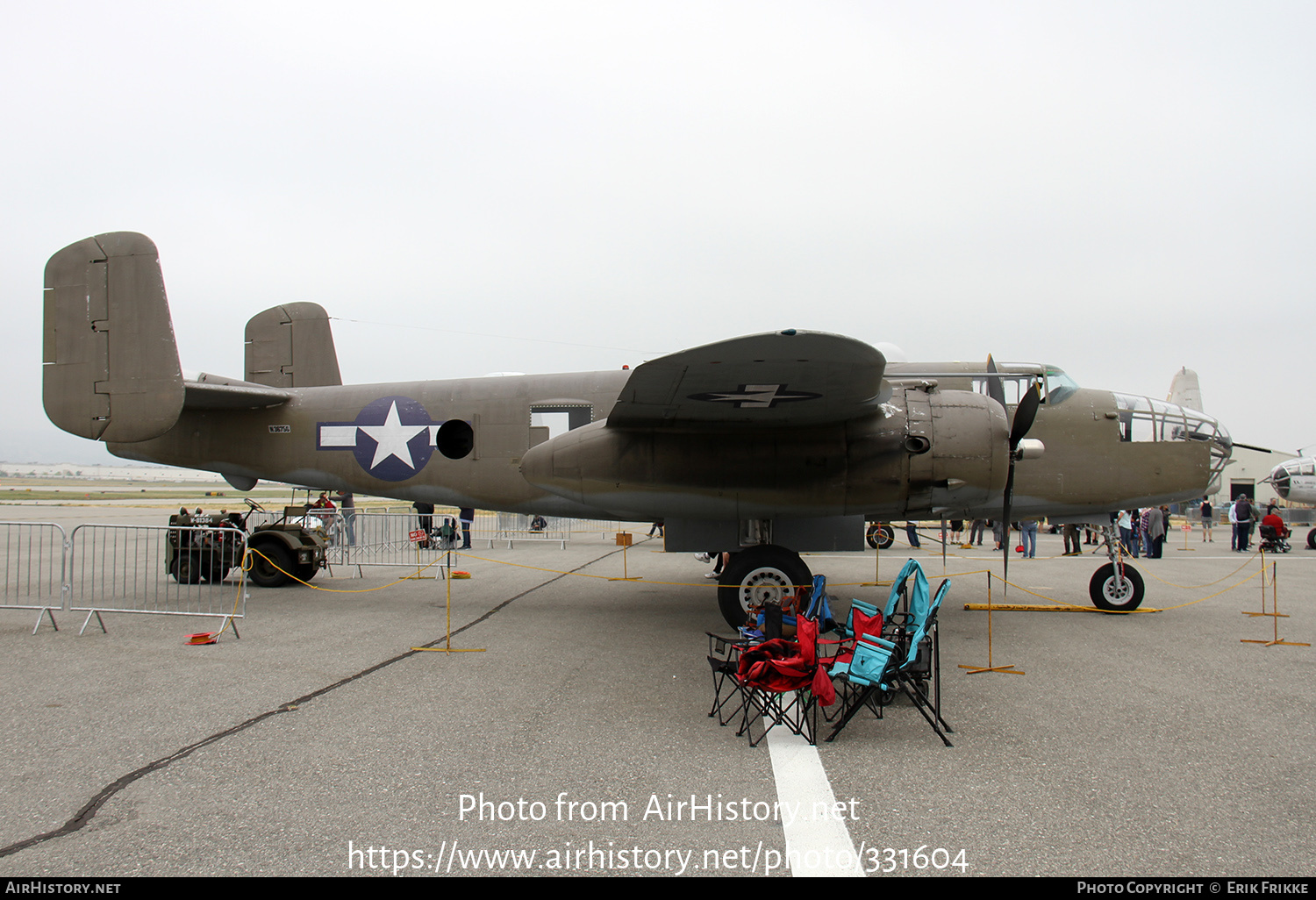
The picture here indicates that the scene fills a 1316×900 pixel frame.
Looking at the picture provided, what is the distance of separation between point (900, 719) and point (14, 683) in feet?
21.1

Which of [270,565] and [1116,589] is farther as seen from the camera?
[270,565]

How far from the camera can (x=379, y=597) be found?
9.15 meters

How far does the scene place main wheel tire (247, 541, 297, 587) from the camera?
10141 millimetres

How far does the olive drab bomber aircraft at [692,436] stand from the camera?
638 cm

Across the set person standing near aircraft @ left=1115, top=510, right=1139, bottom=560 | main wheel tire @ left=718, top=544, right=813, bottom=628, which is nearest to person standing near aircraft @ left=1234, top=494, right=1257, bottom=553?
person standing near aircraft @ left=1115, top=510, right=1139, bottom=560

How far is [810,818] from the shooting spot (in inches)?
122

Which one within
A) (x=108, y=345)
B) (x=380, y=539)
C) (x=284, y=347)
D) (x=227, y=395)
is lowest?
(x=380, y=539)

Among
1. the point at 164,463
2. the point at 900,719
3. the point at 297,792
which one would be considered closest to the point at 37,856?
the point at 297,792

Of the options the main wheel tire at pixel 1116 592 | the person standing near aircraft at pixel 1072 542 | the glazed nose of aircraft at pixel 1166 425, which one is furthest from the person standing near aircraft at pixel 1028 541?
the glazed nose of aircraft at pixel 1166 425

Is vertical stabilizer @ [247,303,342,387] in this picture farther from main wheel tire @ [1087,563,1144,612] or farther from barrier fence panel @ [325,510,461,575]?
main wheel tire @ [1087,563,1144,612]

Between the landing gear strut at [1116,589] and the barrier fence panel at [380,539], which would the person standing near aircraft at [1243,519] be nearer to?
the landing gear strut at [1116,589]

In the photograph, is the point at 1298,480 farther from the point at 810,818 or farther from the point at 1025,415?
the point at 810,818

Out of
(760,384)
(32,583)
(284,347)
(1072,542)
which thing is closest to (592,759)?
(760,384)

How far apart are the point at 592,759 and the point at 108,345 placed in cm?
769
